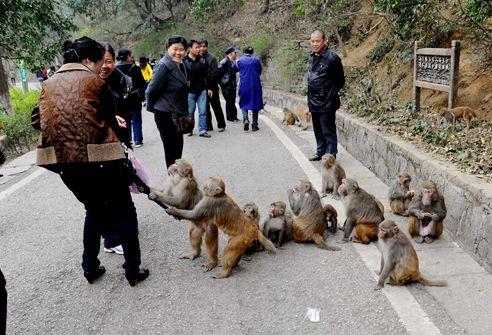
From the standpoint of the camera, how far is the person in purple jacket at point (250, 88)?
10.8 meters

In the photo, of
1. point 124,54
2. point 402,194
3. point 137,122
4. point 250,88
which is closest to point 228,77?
point 250,88

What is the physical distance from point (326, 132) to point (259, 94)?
382cm

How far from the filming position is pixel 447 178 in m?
4.59

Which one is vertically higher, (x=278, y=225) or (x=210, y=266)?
(x=278, y=225)

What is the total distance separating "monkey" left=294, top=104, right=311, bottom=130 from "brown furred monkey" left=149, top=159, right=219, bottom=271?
6.46 metres

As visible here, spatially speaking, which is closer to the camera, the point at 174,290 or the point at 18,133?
the point at 174,290

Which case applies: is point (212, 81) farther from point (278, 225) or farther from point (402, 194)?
point (278, 225)

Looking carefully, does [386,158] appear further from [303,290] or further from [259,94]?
[259,94]

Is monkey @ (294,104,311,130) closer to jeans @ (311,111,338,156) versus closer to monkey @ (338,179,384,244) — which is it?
jeans @ (311,111,338,156)

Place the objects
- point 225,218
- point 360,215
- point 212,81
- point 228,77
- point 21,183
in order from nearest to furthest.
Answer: point 225,218
point 360,215
point 21,183
point 212,81
point 228,77

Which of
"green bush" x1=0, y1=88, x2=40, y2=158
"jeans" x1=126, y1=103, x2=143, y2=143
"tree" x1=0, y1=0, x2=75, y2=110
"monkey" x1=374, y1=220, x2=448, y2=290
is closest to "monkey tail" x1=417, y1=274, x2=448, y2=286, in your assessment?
"monkey" x1=374, y1=220, x2=448, y2=290

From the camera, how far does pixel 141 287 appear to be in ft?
13.0

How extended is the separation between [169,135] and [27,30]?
27.0 feet

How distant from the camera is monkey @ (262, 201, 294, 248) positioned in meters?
4.59
